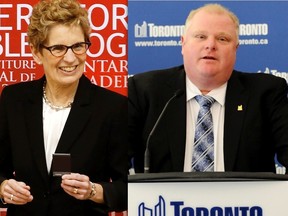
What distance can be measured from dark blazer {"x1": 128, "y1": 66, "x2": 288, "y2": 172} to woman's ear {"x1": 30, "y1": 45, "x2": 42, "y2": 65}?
521 mm

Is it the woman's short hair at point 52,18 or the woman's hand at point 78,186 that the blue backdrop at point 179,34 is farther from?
the woman's hand at point 78,186

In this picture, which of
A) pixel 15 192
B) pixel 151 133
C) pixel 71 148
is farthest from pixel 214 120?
pixel 15 192

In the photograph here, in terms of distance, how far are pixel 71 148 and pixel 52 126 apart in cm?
17

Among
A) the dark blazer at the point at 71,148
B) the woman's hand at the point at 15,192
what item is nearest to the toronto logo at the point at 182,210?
the dark blazer at the point at 71,148

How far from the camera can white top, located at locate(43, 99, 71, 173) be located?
3367 mm

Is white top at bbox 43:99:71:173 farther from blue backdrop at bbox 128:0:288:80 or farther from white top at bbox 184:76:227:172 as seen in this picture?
white top at bbox 184:76:227:172

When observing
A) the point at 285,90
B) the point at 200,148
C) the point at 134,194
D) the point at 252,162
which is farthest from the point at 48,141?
the point at 285,90

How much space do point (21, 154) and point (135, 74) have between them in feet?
2.54

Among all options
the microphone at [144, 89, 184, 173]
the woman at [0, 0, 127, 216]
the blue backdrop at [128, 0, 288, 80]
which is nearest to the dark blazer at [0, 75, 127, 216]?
the woman at [0, 0, 127, 216]

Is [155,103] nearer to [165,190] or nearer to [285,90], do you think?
[165,190]

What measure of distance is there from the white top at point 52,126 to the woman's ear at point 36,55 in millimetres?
241

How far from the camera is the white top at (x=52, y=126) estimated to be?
3.37 meters

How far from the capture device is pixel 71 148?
3350 mm

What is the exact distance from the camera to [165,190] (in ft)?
10.8
